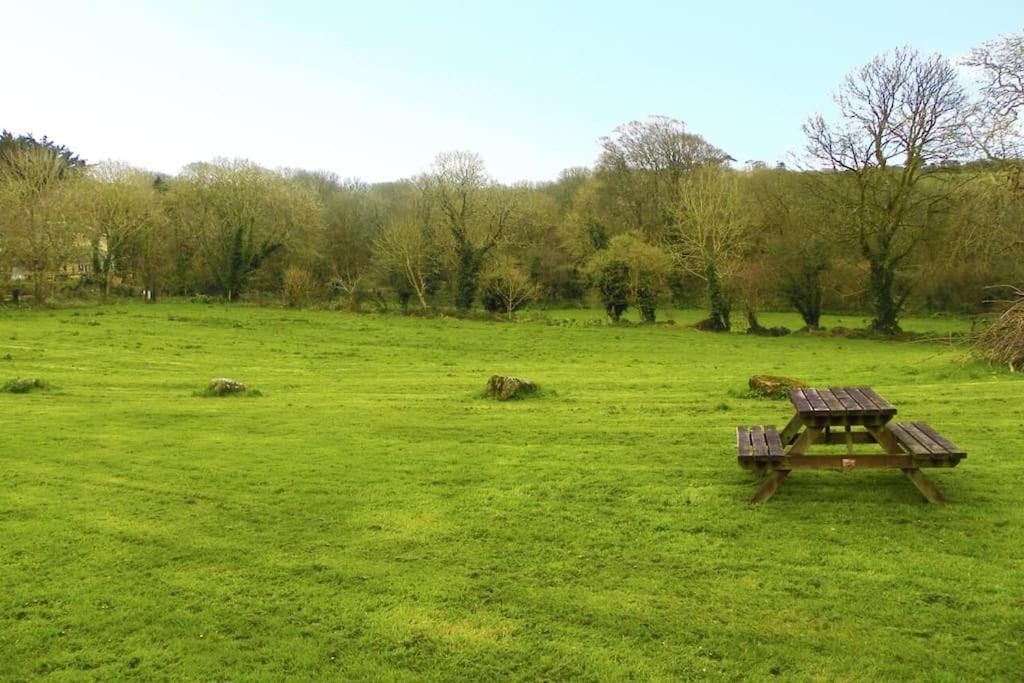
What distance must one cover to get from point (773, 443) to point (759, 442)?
0.15 m

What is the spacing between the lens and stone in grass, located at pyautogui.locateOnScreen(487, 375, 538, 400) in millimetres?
16281

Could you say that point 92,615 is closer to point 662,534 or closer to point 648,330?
point 662,534

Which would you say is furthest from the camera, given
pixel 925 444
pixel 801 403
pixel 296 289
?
pixel 296 289

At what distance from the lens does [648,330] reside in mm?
41281

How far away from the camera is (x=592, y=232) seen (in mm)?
55062

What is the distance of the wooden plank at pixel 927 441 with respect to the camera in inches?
286

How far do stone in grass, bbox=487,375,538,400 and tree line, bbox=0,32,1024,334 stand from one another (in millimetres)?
17548

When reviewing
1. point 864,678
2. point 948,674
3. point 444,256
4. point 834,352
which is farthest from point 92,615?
point 444,256

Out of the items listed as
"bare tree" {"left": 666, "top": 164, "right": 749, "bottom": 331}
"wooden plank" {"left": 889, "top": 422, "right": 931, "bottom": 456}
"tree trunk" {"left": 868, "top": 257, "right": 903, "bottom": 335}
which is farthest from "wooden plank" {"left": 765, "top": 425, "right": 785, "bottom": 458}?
"tree trunk" {"left": 868, "top": 257, "right": 903, "bottom": 335}

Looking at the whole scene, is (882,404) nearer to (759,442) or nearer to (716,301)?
(759,442)

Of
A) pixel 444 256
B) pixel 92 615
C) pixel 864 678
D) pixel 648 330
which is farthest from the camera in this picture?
pixel 444 256

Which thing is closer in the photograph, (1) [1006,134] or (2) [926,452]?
(2) [926,452]

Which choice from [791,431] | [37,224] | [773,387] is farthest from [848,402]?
[37,224]

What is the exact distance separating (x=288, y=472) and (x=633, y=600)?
5.40m
